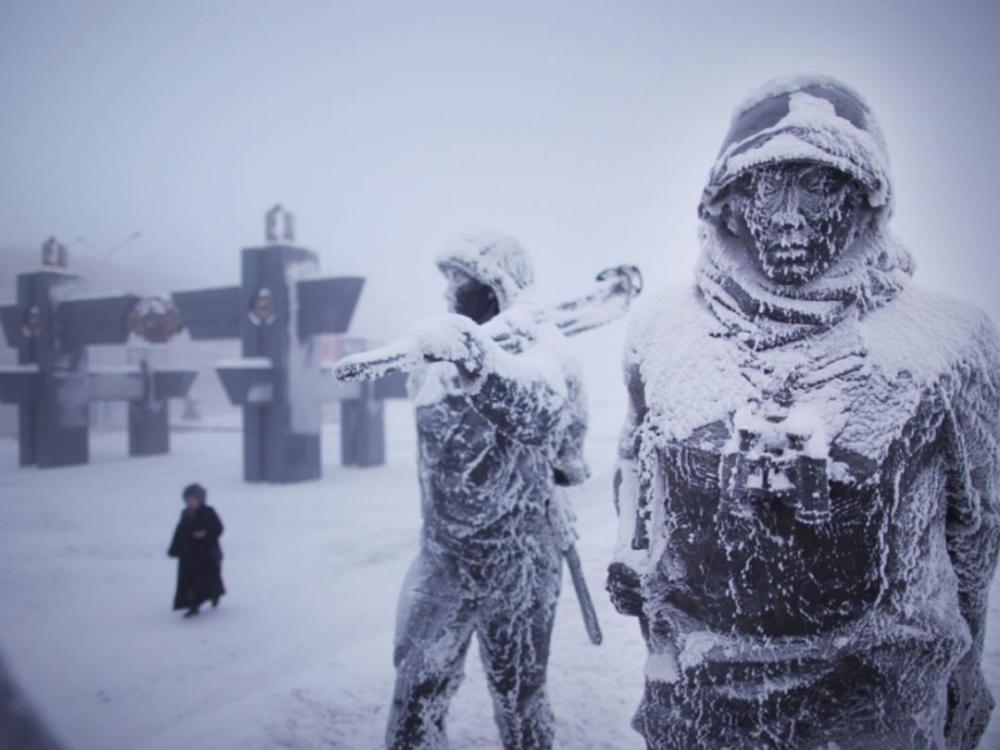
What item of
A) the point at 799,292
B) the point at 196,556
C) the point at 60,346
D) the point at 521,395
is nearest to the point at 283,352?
the point at 60,346

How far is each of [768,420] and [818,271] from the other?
330 mm

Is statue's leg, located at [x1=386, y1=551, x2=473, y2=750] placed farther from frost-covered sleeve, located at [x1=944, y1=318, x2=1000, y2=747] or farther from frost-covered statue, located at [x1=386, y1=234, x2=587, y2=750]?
frost-covered sleeve, located at [x1=944, y1=318, x2=1000, y2=747]

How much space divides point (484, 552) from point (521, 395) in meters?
0.69

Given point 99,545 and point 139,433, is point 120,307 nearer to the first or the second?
point 139,433

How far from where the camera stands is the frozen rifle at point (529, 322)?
5.37ft

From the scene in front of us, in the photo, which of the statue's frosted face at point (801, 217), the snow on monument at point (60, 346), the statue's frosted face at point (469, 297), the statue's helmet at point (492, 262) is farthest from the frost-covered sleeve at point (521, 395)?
the snow on monument at point (60, 346)

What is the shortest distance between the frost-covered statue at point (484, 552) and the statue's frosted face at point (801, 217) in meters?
0.93

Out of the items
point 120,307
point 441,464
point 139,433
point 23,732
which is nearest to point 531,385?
point 441,464

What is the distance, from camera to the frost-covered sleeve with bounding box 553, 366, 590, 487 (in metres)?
2.41

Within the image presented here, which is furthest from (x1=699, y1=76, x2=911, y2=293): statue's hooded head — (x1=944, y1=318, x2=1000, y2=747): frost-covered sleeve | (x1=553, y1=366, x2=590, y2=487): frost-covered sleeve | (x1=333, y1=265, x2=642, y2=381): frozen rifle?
(x1=553, y1=366, x2=590, y2=487): frost-covered sleeve

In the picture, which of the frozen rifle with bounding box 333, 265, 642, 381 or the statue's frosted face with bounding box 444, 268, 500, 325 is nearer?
the frozen rifle with bounding box 333, 265, 642, 381

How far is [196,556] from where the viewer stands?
480 cm

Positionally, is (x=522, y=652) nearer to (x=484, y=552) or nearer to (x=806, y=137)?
(x=484, y=552)

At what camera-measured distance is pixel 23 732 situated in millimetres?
639
